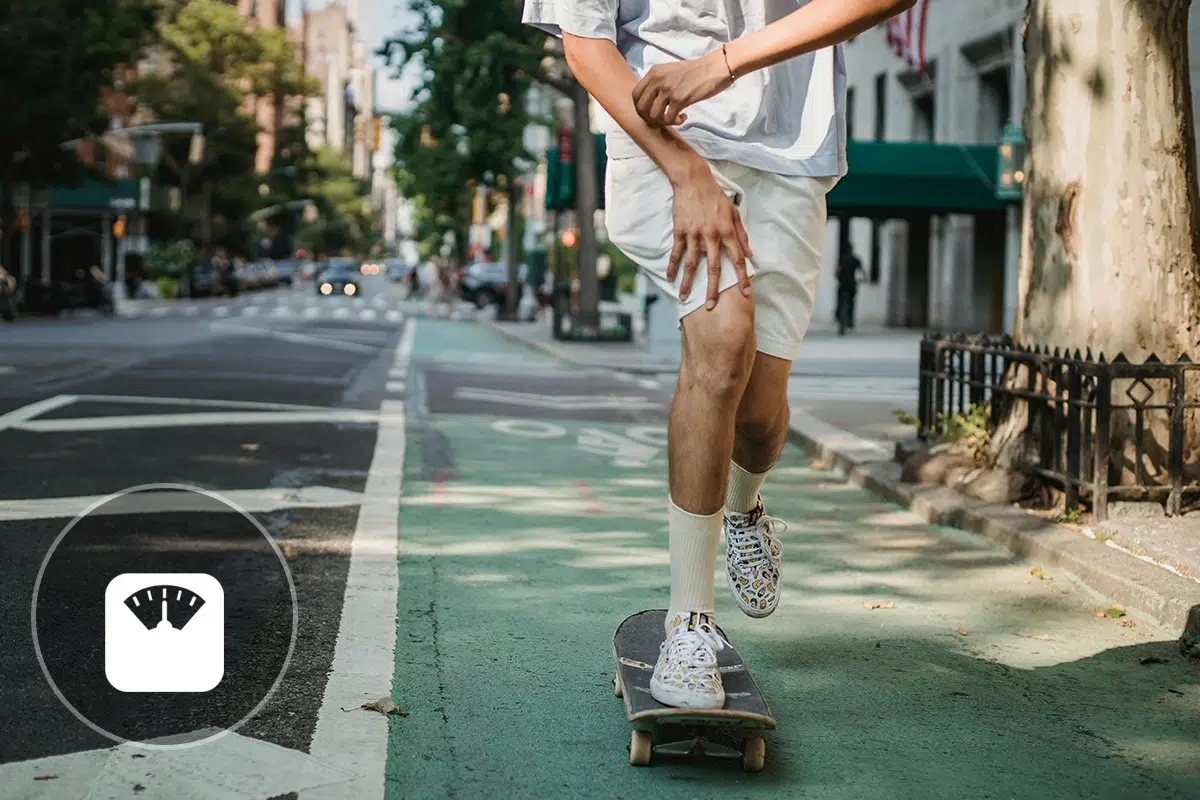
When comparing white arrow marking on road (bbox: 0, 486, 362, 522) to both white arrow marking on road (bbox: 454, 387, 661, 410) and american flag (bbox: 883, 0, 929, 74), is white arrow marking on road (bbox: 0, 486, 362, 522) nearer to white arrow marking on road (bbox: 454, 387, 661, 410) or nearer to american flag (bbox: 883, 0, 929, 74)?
white arrow marking on road (bbox: 454, 387, 661, 410)

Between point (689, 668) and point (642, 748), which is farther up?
point (689, 668)

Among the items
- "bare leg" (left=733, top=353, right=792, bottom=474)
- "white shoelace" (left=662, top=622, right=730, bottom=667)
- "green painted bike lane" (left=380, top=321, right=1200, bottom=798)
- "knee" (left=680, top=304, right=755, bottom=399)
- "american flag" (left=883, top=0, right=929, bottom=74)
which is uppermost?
"american flag" (left=883, top=0, right=929, bottom=74)

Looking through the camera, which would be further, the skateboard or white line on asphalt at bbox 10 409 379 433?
white line on asphalt at bbox 10 409 379 433

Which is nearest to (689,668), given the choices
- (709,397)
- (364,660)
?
(709,397)

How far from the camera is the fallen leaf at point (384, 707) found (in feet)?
11.6

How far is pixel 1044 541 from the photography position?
5895 millimetres

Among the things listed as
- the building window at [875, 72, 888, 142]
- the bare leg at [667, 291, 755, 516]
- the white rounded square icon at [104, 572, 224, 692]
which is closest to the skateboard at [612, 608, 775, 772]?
the bare leg at [667, 291, 755, 516]

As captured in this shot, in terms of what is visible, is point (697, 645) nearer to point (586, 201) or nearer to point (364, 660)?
point (364, 660)

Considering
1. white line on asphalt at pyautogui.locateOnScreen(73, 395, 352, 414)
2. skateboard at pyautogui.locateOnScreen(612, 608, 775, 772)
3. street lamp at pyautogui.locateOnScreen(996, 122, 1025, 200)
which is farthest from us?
street lamp at pyautogui.locateOnScreen(996, 122, 1025, 200)

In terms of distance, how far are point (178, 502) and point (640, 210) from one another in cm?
375

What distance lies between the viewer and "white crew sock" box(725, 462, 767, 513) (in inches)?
155

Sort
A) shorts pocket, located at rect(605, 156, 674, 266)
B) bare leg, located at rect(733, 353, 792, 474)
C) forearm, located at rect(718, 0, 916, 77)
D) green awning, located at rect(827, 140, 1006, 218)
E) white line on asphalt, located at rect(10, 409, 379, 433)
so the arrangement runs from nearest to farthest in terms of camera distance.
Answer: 1. forearm, located at rect(718, 0, 916, 77)
2. shorts pocket, located at rect(605, 156, 674, 266)
3. bare leg, located at rect(733, 353, 792, 474)
4. white line on asphalt, located at rect(10, 409, 379, 433)
5. green awning, located at rect(827, 140, 1006, 218)

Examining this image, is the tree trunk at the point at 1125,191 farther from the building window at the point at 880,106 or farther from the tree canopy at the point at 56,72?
the building window at the point at 880,106

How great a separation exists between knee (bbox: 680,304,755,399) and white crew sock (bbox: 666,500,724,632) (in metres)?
0.29
